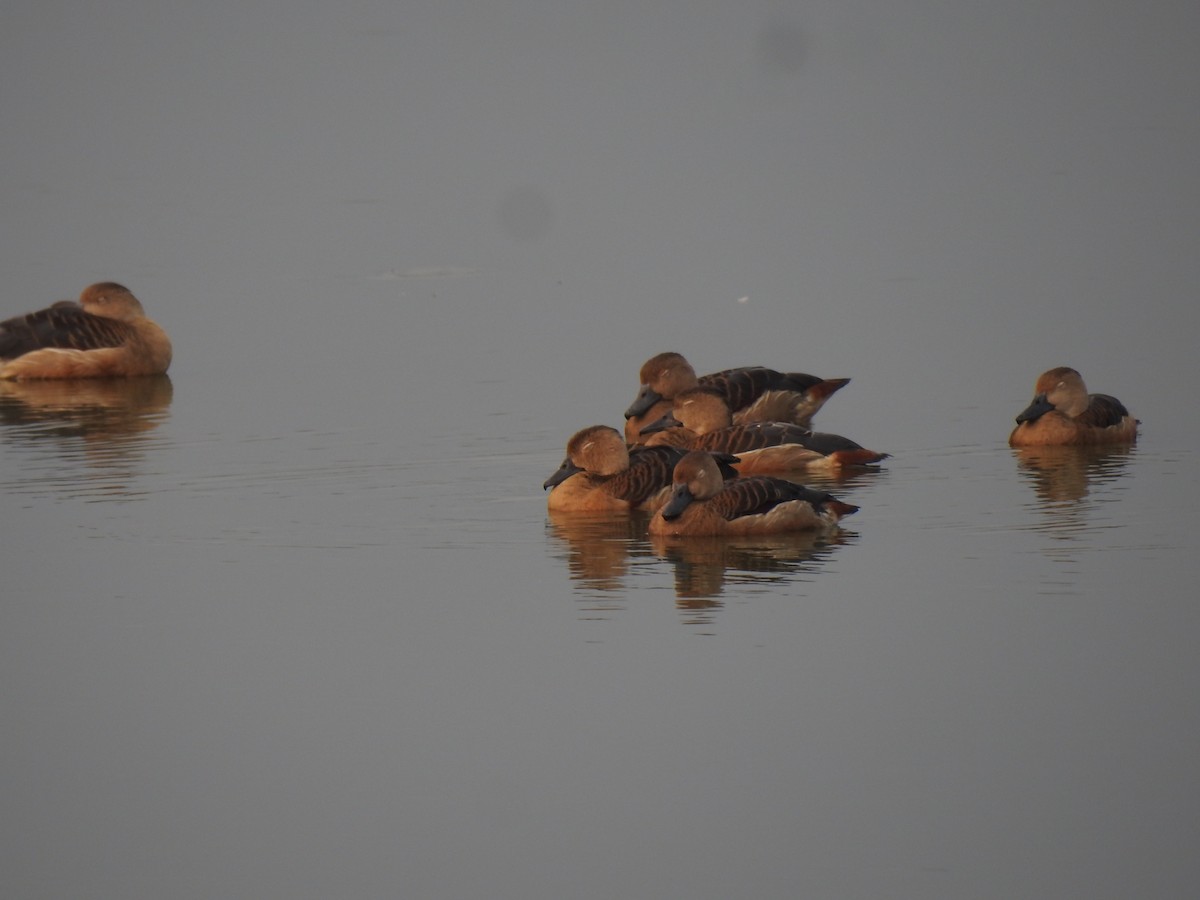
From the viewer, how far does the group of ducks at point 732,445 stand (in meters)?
12.7

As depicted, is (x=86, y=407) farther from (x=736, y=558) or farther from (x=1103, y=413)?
(x=1103, y=413)

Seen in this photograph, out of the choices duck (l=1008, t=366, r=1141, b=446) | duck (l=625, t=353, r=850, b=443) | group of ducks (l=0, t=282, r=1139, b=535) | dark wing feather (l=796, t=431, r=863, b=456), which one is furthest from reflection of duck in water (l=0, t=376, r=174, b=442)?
duck (l=1008, t=366, r=1141, b=446)

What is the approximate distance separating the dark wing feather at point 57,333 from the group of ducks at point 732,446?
6663 mm

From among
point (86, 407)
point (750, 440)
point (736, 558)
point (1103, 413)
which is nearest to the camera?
point (736, 558)

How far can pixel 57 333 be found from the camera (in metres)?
20.5

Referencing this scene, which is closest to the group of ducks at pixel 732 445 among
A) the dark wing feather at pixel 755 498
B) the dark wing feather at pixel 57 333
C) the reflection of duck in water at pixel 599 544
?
the dark wing feather at pixel 755 498

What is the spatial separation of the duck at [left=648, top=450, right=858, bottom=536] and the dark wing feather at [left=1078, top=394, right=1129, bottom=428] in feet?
10.9

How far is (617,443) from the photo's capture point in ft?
44.4

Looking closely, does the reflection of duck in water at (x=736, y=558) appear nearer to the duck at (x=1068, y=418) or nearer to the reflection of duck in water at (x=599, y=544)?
the reflection of duck in water at (x=599, y=544)

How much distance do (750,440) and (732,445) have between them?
14 cm

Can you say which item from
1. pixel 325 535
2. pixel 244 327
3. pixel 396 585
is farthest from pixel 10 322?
pixel 396 585

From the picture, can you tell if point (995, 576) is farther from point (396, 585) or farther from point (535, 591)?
point (396, 585)

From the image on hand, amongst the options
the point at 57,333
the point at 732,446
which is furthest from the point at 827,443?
the point at 57,333

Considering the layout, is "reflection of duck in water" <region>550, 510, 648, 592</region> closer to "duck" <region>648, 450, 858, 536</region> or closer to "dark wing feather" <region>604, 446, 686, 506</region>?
"dark wing feather" <region>604, 446, 686, 506</region>
